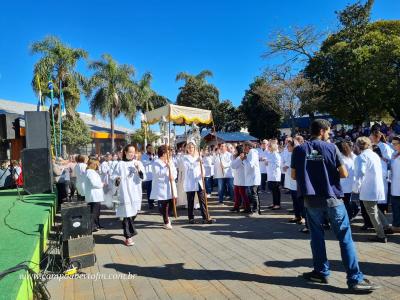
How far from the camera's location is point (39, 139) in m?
10.5

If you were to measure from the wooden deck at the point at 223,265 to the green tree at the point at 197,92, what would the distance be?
3626 cm

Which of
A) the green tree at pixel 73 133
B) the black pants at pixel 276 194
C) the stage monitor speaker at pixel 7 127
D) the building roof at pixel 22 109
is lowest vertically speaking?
the black pants at pixel 276 194

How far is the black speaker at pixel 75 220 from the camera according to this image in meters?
5.35

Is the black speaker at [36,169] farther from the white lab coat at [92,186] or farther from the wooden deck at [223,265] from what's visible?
the wooden deck at [223,265]

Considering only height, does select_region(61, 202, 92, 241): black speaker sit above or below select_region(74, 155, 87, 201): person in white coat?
below

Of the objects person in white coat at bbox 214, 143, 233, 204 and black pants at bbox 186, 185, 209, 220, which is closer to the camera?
black pants at bbox 186, 185, 209, 220

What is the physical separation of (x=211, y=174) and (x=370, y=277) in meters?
9.03

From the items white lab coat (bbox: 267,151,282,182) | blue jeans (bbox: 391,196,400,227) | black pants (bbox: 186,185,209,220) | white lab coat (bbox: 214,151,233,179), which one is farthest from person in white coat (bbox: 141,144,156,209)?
blue jeans (bbox: 391,196,400,227)

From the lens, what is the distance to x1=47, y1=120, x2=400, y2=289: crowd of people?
418 centimetres

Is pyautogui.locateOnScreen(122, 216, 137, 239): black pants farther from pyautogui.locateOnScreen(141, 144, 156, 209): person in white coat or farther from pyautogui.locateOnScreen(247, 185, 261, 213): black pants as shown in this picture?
pyautogui.locateOnScreen(141, 144, 156, 209): person in white coat

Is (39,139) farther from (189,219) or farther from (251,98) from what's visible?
(251,98)

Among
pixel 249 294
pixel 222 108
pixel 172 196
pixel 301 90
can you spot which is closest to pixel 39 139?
pixel 172 196

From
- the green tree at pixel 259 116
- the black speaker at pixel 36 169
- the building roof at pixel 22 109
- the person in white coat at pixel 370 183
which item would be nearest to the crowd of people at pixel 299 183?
the person in white coat at pixel 370 183

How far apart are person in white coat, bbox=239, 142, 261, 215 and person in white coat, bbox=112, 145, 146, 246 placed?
3.15m
